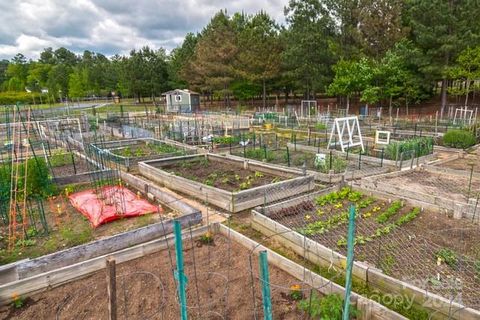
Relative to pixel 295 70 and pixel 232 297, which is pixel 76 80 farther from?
pixel 232 297

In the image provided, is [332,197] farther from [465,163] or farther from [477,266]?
[465,163]

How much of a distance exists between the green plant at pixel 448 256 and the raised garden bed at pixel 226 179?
3173 mm

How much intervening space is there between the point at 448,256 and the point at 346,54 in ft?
84.1

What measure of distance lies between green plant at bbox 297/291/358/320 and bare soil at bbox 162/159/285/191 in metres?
4.09

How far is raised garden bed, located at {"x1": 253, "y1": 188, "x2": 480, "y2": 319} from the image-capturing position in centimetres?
361

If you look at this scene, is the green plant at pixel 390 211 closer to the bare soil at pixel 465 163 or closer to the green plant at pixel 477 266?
the green plant at pixel 477 266

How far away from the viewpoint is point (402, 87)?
22984 mm

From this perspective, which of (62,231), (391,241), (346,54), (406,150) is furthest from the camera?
(346,54)

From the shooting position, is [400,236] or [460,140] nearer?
[400,236]

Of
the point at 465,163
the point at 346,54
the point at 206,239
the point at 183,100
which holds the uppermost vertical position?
the point at 346,54

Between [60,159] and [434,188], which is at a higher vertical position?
[60,159]

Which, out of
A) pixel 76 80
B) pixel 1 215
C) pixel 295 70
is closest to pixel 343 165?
pixel 1 215

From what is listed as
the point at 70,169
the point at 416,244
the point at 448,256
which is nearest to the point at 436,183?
the point at 416,244

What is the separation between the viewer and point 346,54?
26.7 metres
